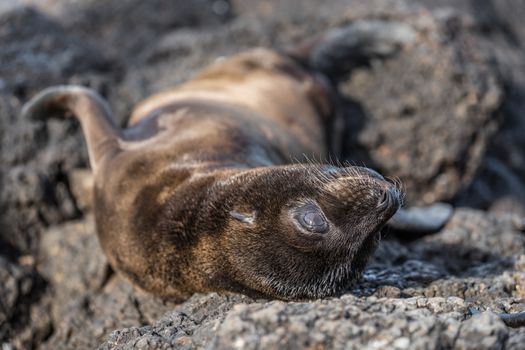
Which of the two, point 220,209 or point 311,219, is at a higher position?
point 311,219

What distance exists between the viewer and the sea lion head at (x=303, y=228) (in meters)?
2.83

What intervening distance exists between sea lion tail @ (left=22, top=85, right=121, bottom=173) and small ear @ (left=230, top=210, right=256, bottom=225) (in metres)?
1.35

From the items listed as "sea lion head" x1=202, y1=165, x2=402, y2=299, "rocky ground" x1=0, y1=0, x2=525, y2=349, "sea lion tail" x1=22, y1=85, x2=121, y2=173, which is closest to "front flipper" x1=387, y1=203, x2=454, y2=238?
"rocky ground" x1=0, y1=0, x2=525, y2=349

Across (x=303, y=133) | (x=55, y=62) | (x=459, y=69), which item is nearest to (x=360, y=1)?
(x=459, y=69)

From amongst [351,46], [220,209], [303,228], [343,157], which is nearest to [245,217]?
[220,209]

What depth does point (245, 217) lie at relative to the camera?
9.64ft

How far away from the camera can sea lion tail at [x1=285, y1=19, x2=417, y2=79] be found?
5988 mm

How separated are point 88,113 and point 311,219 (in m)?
2.25

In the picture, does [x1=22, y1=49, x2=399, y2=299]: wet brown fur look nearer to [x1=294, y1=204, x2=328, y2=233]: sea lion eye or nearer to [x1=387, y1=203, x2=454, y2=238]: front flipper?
[x1=294, y1=204, x2=328, y2=233]: sea lion eye

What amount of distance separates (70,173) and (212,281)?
2247mm

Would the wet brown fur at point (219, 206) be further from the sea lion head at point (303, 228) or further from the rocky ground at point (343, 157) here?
the rocky ground at point (343, 157)

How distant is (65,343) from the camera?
4027 millimetres

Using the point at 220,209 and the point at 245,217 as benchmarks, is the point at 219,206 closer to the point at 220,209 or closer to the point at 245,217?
the point at 220,209

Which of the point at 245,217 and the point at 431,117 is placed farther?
the point at 431,117
